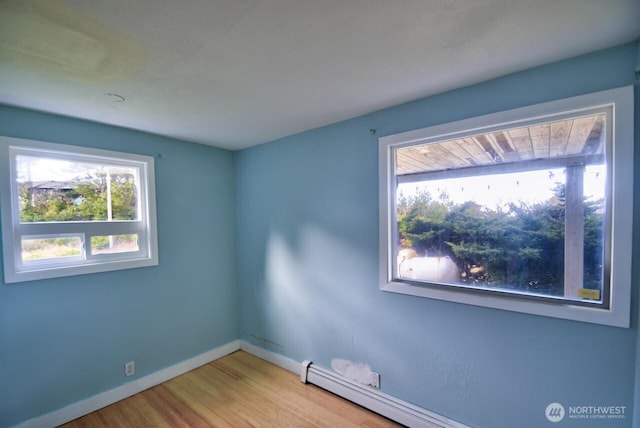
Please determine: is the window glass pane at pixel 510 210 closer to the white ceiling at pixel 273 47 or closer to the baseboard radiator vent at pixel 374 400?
the white ceiling at pixel 273 47

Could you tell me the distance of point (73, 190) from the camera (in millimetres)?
2350

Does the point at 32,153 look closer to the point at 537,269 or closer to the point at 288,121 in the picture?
the point at 288,121

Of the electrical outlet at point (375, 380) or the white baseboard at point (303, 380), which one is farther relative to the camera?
the electrical outlet at point (375, 380)

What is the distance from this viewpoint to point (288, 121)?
8.15 feet

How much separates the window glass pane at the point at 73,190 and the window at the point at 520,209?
7.78 feet

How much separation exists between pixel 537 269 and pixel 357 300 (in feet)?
4.22

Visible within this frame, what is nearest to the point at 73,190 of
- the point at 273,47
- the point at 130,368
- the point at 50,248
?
the point at 50,248

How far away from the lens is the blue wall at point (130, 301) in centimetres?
205
